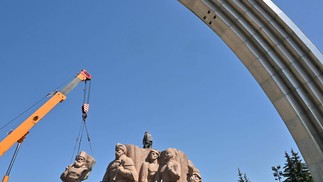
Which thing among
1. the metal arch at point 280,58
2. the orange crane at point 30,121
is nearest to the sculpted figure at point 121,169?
the metal arch at point 280,58

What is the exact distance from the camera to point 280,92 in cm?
724

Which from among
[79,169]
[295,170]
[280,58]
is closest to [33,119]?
[79,169]

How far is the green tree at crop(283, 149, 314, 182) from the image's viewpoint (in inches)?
1186

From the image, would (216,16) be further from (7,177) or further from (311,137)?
(7,177)

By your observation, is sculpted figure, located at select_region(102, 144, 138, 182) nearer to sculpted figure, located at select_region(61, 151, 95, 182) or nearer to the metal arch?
sculpted figure, located at select_region(61, 151, 95, 182)

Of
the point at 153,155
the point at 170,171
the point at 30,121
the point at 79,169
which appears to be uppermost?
the point at 30,121

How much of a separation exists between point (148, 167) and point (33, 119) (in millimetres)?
7426

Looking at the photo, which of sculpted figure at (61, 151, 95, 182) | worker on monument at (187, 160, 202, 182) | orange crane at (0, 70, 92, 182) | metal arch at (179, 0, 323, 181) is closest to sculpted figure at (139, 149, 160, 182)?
worker on monument at (187, 160, 202, 182)

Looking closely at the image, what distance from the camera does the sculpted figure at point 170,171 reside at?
7.86 metres

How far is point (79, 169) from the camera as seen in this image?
8.40 metres

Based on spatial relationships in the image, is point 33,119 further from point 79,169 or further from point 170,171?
point 170,171

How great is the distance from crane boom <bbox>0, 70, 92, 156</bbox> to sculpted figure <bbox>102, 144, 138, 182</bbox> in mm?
6023

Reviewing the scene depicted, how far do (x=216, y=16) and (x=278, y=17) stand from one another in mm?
1518

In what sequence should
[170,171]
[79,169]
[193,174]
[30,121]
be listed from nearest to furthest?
[170,171] → [79,169] → [193,174] → [30,121]
